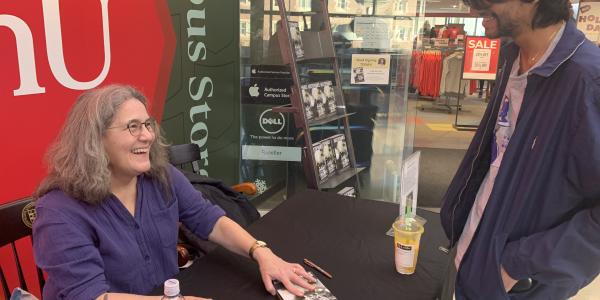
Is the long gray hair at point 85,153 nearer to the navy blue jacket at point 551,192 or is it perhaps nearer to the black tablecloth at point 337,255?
the black tablecloth at point 337,255

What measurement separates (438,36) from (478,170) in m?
8.02

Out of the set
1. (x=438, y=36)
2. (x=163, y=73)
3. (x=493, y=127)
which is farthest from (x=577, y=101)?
(x=438, y=36)

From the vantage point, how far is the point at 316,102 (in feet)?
9.32

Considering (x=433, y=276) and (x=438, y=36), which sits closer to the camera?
(x=433, y=276)

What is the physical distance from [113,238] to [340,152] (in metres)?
1.90

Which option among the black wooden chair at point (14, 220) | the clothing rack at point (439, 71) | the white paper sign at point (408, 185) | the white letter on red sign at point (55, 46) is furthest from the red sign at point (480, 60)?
the black wooden chair at point (14, 220)

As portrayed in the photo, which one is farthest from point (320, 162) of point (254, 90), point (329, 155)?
point (254, 90)

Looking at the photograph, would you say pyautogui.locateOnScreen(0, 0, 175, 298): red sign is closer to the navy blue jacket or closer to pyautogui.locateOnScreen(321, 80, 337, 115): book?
pyautogui.locateOnScreen(321, 80, 337, 115): book

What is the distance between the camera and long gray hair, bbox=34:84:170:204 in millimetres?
1273

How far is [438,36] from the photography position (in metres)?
8.73

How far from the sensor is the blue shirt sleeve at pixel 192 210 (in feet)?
5.28

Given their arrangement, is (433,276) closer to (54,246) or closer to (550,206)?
(550,206)

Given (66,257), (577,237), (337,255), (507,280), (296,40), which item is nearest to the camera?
(577,237)

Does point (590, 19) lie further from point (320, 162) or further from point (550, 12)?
point (550, 12)
